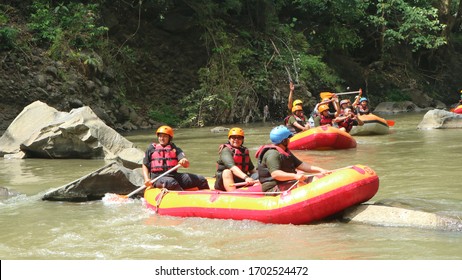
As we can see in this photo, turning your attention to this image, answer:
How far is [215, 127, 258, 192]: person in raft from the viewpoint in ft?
22.0

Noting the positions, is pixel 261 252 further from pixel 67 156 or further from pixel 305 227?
pixel 67 156

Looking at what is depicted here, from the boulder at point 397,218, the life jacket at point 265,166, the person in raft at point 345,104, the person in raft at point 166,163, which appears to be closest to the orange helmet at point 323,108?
the person in raft at point 345,104

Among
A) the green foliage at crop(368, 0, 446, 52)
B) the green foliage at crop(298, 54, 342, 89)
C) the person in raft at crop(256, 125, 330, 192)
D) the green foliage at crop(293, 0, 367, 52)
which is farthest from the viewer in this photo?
the green foliage at crop(368, 0, 446, 52)

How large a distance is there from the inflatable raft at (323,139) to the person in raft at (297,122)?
330 mm

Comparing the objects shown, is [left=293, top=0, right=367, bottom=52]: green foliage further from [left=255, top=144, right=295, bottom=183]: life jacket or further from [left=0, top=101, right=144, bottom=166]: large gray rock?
[left=255, top=144, right=295, bottom=183]: life jacket

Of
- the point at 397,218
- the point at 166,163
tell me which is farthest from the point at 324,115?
the point at 397,218

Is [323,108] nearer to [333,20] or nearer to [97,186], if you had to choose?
[97,186]

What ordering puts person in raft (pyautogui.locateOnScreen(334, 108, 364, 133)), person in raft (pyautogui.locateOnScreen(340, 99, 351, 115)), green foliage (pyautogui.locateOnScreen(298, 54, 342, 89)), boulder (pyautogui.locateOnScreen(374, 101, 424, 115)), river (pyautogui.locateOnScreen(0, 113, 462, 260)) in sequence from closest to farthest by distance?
1. river (pyautogui.locateOnScreen(0, 113, 462, 260))
2. person in raft (pyautogui.locateOnScreen(334, 108, 364, 133))
3. person in raft (pyautogui.locateOnScreen(340, 99, 351, 115))
4. green foliage (pyautogui.locateOnScreen(298, 54, 342, 89))
5. boulder (pyautogui.locateOnScreen(374, 101, 424, 115))

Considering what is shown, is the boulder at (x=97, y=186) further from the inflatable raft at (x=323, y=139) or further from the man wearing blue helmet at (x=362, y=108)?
the man wearing blue helmet at (x=362, y=108)

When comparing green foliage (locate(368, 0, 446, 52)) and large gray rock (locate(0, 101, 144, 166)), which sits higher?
green foliage (locate(368, 0, 446, 52))

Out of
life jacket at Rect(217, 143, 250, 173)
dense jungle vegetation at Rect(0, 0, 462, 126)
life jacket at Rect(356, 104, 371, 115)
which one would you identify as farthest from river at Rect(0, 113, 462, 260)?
dense jungle vegetation at Rect(0, 0, 462, 126)

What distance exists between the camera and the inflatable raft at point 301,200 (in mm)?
5754

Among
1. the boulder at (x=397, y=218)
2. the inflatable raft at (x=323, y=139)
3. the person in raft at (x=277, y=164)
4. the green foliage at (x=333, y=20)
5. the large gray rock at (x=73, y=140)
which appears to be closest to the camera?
the boulder at (x=397, y=218)

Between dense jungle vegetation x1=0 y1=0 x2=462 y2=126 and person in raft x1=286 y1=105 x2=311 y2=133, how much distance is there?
6250 mm
